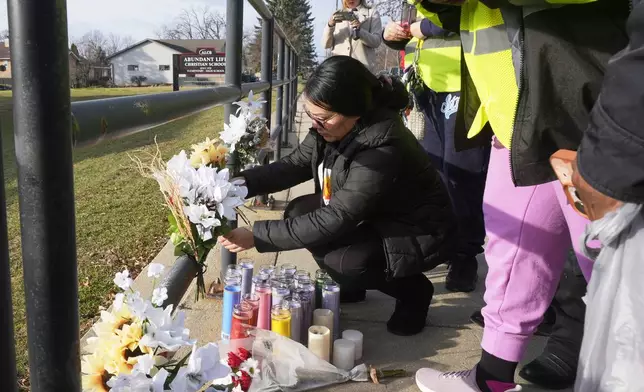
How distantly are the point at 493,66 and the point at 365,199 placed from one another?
0.73 meters

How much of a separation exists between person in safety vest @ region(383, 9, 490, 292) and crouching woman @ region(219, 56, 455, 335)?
17.7 inches

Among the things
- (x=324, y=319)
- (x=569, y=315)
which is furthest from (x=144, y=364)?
(x=569, y=315)

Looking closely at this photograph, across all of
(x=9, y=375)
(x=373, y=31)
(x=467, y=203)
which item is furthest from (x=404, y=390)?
(x=373, y=31)

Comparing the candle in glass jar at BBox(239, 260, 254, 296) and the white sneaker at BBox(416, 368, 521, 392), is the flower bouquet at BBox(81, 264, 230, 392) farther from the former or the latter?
the candle in glass jar at BBox(239, 260, 254, 296)

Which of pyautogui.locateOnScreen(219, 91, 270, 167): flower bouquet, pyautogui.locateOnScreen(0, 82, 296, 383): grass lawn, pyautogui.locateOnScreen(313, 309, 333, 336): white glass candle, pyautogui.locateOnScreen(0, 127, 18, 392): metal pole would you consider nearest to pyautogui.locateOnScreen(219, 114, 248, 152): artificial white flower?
pyautogui.locateOnScreen(219, 91, 270, 167): flower bouquet

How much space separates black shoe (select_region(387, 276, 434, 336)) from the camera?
2.35 m

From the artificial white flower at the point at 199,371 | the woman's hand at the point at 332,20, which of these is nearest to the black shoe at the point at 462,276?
the artificial white flower at the point at 199,371

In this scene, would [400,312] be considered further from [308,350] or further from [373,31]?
[373,31]

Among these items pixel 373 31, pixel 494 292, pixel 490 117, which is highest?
pixel 373 31

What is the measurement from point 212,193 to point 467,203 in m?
1.71

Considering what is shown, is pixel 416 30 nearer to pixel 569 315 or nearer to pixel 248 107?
pixel 248 107

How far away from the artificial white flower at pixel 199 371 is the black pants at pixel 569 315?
1488 millimetres

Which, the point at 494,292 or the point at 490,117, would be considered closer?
the point at 490,117

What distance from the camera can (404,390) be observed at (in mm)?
1957
